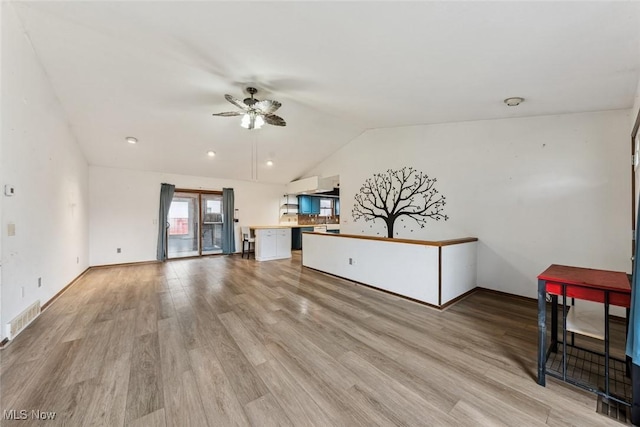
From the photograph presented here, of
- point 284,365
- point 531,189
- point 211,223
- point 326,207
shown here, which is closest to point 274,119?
point 284,365

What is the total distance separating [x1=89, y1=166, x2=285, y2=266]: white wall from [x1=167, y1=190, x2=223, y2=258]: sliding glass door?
35cm

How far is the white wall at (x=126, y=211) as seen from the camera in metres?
5.72

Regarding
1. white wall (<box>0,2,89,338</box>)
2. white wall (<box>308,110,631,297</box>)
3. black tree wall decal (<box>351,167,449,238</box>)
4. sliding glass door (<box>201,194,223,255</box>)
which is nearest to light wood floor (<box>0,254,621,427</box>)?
white wall (<box>0,2,89,338</box>)

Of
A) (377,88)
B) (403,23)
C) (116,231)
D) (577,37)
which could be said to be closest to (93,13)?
(403,23)

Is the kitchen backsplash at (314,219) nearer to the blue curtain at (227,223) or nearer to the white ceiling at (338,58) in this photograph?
the blue curtain at (227,223)

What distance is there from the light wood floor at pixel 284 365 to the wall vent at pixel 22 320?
0.08 meters

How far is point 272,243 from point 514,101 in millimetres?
5722

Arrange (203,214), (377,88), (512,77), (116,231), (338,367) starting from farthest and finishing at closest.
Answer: (203,214) → (116,231) → (377,88) → (512,77) → (338,367)

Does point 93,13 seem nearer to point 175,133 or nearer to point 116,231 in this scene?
point 175,133

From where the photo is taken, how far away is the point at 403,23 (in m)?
1.87

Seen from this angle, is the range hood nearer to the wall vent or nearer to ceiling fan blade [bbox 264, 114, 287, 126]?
ceiling fan blade [bbox 264, 114, 287, 126]

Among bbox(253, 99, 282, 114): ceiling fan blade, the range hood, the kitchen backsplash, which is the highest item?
bbox(253, 99, 282, 114): ceiling fan blade

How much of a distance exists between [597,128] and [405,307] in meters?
3.26

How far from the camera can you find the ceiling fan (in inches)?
121
